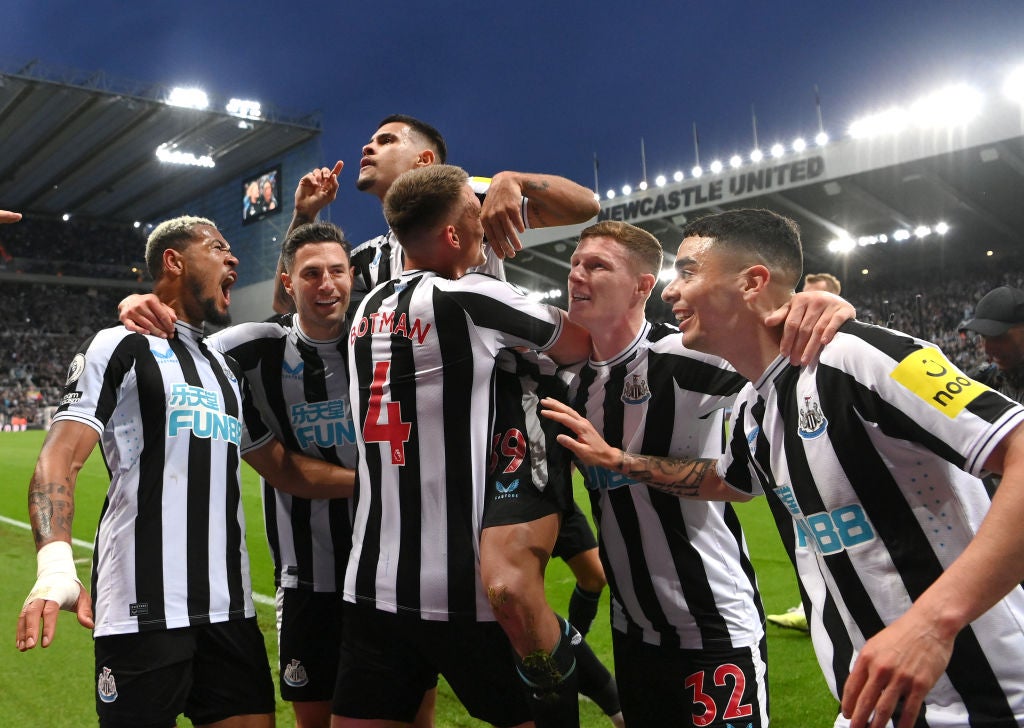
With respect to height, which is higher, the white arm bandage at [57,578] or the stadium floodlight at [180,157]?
the stadium floodlight at [180,157]

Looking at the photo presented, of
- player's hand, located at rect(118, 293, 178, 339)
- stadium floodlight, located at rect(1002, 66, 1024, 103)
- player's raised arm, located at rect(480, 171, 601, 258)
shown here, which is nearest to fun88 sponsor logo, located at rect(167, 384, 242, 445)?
player's hand, located at rect(118, 293, 178, 339)

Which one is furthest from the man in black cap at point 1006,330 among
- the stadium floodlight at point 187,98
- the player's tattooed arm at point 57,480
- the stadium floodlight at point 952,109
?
the stadium floodlight at point 187,98

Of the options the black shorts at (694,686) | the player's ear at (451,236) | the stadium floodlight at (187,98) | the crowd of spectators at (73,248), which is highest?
the stadium floodlight at (187,98)

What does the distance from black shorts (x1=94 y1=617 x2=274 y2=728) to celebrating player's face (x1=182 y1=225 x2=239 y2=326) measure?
1.26m

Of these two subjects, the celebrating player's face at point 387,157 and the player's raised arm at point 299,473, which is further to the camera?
the celebrating player's face at point 387,157

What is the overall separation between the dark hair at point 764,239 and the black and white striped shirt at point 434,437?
608mm

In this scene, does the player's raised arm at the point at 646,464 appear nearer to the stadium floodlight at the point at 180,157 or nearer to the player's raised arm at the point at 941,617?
the player's raised arm at the point at 941,617

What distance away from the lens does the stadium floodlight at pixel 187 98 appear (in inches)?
1310

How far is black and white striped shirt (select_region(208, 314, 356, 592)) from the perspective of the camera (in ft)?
11.7

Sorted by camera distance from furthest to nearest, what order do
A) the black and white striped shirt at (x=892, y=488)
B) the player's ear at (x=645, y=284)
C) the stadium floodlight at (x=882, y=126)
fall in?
the stadium floodlight at (x=882, y=126)
the player's ear at (x=645, y=284)
the black and white striped shirt at (x=892, y=488)

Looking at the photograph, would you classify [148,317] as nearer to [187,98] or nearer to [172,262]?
[172,262]

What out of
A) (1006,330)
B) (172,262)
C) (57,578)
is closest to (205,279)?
(172,262)

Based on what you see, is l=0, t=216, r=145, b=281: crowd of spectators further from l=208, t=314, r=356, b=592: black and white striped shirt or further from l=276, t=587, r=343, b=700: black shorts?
l=276, t=587, r=343, b=700: black shorts

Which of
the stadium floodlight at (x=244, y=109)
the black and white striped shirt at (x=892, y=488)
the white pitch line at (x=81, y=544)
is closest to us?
the black and white striped shirt at (x=892, y=488)
